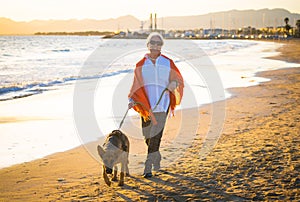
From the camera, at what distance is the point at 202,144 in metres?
6.80

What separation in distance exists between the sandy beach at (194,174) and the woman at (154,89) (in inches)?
23.1

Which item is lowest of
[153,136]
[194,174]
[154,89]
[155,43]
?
[194,174]

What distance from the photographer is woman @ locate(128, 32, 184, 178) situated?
5.23m

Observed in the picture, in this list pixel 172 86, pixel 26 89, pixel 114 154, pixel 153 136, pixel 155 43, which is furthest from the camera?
pixel 26 89

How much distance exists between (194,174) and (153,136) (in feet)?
2.70

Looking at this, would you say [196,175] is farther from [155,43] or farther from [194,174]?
[155,43]

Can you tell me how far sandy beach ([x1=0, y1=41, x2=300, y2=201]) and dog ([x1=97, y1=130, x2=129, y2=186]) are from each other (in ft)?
0.65

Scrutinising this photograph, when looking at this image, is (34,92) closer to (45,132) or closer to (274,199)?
(45,132)

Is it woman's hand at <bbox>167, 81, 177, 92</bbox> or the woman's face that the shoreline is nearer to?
woman's hand at <bbox>167, 81, 177, 92</bbox>

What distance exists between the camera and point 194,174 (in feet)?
17.1

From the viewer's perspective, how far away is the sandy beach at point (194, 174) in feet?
15.1

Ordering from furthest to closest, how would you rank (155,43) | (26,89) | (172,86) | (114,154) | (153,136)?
1. (26,89)
2. (153,136)
3. (172,86)
4. (155,43)
5. (114,154)

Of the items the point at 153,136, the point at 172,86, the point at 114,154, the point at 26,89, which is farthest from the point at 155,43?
the point at 26,89

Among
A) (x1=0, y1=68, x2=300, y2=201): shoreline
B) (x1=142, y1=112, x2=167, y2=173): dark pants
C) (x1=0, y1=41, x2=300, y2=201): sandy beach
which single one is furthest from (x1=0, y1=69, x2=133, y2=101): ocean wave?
(x1=142, y1=112, x2=167, y2=173): dark pants
